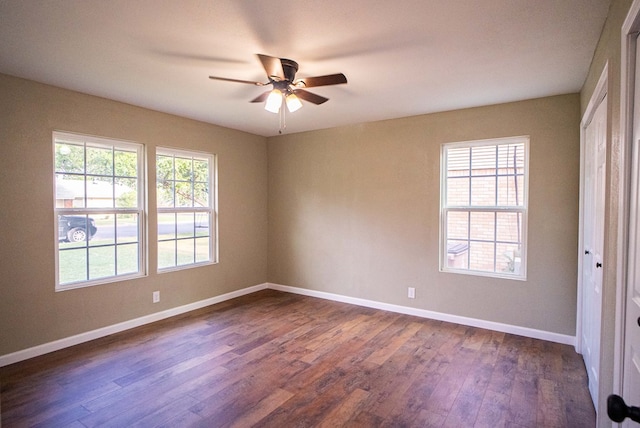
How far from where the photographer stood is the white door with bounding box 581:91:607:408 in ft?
7.21

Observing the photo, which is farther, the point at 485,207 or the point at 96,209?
the point at 485,207

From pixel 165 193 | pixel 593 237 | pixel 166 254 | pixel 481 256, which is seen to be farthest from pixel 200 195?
pixel 593 237

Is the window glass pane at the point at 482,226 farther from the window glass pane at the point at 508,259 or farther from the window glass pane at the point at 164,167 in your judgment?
the window glass pane at the point at 164,167

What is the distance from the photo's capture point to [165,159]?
4.22m

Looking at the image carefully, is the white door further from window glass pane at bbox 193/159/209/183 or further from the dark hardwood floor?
window glass pane at bbox 193/159/209/183

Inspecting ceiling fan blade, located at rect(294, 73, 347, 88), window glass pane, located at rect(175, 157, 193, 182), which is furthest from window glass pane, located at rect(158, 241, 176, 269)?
ceiling fan blade, located at rect(294, 73, 347, 88)

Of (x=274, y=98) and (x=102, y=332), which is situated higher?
(x=274, y=98)

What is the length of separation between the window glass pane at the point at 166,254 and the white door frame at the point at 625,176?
4216 millimetres

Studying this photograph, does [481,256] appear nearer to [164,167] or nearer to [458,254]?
[458,254]

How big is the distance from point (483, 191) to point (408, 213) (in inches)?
34.9

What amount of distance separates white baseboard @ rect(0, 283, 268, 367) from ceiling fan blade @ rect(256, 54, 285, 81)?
312 centimetres

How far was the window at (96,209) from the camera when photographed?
3.32 meters

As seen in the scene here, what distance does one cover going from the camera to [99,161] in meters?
3.60

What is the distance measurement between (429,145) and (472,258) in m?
1.42
